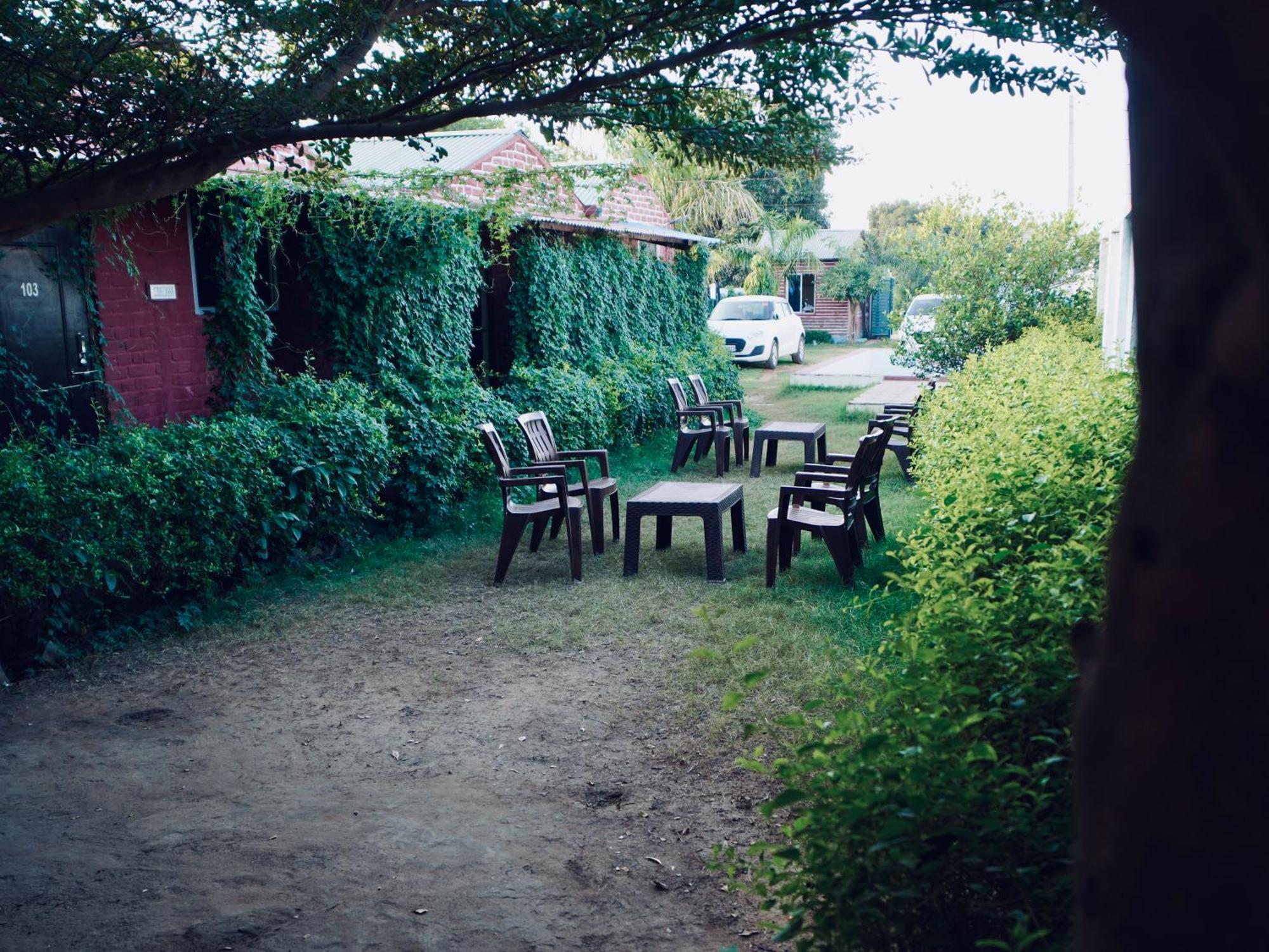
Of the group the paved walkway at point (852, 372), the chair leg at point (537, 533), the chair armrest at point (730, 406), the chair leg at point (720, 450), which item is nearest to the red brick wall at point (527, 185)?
the chair armrest at point (730, 406)

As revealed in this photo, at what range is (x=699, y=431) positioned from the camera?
39.3 feet

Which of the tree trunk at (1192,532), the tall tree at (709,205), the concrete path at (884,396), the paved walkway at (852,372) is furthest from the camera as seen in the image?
the tall tree at (709,205)

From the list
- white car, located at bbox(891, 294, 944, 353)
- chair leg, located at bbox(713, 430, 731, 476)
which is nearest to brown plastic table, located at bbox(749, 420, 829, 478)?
chair leg, located at bbox(713, 430, 731, 476)

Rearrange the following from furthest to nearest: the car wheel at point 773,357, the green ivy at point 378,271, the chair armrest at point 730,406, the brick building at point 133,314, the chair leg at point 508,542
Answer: the car wheel at point 773,357 < the chair armrest at point 730,406 < the green ivy at point 378,271 < the brick building at point 133,314 < the chair leg at point 508,542

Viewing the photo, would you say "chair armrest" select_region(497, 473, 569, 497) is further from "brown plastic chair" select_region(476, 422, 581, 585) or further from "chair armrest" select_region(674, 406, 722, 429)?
"chair armrest" select_region(674, 406, 722, 429)

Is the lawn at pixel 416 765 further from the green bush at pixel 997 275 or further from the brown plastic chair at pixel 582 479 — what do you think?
the green bush at pixel 997 275

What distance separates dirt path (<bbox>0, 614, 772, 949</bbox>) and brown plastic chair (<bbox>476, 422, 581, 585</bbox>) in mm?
1587

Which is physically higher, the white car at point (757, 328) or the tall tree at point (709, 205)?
the tall tree at point (709, 205)

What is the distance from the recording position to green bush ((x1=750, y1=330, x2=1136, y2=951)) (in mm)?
1883

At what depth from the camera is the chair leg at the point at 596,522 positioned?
8.31 metres

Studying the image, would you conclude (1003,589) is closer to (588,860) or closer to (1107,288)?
(588,860)

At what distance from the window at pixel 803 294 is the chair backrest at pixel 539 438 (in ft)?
Result: 105

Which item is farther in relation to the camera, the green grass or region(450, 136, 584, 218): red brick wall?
region(450, 136, 584, 218): red brick wall

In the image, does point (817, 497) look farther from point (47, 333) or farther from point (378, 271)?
point (47, 333)
